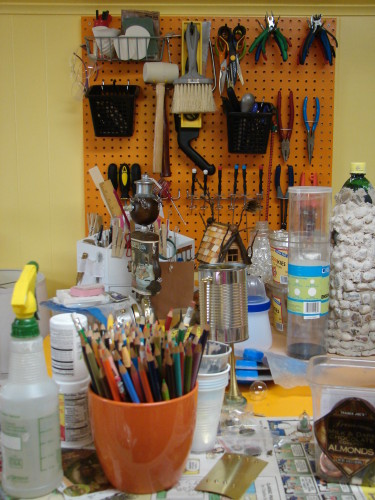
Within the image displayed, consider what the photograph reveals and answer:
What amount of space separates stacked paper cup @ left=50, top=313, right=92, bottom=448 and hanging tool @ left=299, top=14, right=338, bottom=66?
1418 mm

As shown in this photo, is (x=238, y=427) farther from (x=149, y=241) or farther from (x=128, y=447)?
(x=149, y=241)

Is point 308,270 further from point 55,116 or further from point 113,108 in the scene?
point 55,116

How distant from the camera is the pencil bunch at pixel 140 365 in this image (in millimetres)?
771

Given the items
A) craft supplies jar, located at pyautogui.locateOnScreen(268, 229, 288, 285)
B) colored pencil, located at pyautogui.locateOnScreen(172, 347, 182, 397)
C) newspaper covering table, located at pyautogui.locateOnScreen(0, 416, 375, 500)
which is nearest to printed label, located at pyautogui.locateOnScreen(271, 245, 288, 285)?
craft supplies jar, located at pyautogui.locateOnScreen(268, 229, 288, 285)

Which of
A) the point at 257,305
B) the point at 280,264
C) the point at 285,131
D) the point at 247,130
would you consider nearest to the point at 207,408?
the point at 257,305

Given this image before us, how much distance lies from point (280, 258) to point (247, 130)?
0.61m

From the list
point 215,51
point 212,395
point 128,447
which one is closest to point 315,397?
point 212,395

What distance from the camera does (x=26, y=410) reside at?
0.77 metres

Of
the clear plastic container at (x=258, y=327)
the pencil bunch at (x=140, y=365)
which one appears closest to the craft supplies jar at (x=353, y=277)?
the clear plastic container at (x=258, y=327)

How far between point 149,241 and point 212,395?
1.61ft

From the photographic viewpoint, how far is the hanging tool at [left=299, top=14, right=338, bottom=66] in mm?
1924

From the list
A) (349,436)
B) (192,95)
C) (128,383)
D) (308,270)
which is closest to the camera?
(128,383)

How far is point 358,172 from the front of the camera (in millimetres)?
1376

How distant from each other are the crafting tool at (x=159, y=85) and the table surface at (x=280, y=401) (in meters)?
0.98
